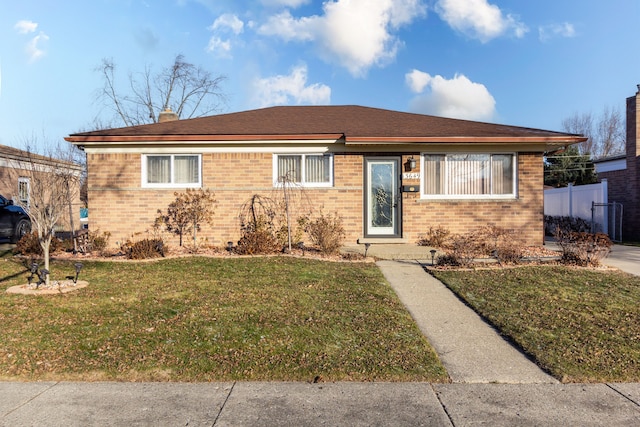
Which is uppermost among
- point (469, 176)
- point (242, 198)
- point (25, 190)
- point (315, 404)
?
point (469, 176)

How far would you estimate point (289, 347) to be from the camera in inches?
169

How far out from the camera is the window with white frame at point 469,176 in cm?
1139

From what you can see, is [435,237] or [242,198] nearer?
[435,237]

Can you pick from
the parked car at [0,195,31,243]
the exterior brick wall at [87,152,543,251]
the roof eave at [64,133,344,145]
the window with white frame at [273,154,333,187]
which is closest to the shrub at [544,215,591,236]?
the exterior brick wall at [87,152,543,251]

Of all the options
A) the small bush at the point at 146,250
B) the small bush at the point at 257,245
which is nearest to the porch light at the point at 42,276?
the small bush at the point at 146,250

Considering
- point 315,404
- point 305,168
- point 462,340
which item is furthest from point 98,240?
point 462,340

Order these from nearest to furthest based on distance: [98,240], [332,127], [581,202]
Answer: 1. [98,240]
2. [332,127]
3. [581,202]

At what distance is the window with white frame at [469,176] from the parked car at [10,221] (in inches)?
508

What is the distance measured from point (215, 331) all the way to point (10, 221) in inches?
499

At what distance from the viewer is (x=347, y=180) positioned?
11227mm

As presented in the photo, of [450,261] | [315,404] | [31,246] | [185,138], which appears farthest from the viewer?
[185,138]

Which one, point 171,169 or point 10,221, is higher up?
point 171,169

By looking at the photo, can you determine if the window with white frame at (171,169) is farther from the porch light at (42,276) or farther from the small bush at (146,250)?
the porch light at (42,276)

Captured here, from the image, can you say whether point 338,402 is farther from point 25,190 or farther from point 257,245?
point 25,190
